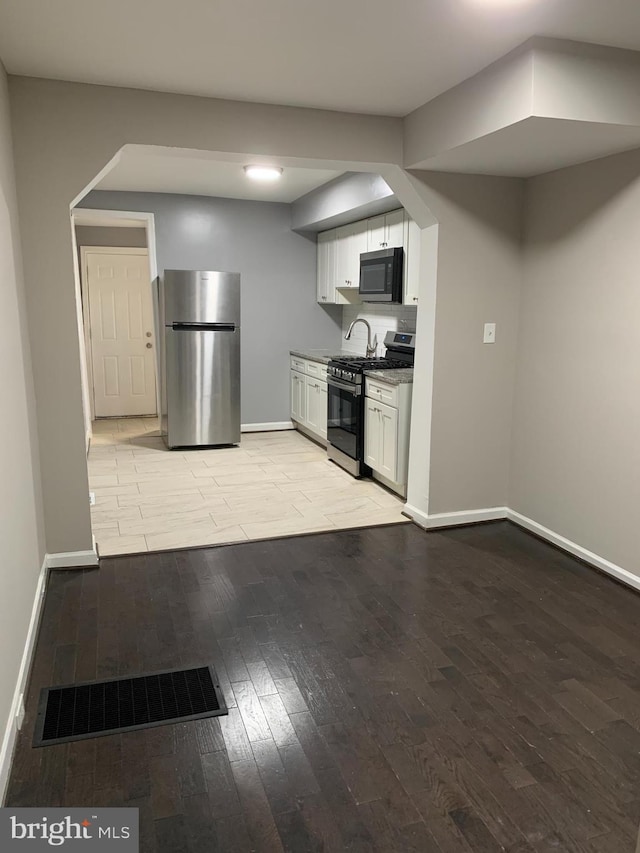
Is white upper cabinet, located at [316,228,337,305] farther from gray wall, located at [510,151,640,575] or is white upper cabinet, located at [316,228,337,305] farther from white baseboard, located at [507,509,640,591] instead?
white baseboard, located at [507,509,640,591]

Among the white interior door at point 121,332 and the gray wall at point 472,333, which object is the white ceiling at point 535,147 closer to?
the gray wall at point 472,333

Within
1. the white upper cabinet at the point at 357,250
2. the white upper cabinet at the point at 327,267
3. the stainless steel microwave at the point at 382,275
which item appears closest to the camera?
the white upper cabinet at the point at 357,250

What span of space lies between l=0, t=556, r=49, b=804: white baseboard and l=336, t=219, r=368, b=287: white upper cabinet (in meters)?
3.78

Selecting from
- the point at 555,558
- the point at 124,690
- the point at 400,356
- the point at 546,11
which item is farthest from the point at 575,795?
the point at 400,356

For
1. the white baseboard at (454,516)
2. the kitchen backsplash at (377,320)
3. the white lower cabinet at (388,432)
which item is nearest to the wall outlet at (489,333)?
the white lower cabinet at (388,432)

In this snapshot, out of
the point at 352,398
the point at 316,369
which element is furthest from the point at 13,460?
the point at 316,369

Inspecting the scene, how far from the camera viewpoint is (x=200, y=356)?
19.6 ft

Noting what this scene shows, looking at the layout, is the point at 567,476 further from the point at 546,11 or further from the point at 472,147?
the point at 546,11

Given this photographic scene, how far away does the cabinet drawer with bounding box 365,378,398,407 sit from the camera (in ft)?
14.7

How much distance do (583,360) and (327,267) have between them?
3.67 metres

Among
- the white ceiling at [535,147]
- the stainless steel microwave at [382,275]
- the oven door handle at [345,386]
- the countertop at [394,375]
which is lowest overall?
the oven door handle at [345,386]

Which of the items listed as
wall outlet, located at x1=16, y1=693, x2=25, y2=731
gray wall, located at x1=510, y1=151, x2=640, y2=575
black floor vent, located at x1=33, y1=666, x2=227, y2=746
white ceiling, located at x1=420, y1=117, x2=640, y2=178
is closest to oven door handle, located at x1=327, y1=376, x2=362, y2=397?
gray wall, located at x1=510, y1=151, x2=640, y2=575

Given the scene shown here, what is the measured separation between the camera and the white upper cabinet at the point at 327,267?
6.42 metres

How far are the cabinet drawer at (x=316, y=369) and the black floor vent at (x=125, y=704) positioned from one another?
379 centimetres
